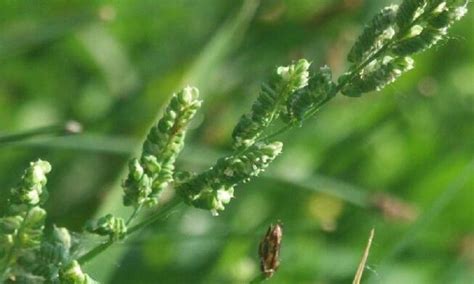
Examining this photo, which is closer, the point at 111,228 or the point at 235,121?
the point at 111,228

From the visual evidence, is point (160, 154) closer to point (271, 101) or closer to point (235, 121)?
point (271, 101)

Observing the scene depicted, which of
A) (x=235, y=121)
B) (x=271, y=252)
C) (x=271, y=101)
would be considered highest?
(x=235, y=121)

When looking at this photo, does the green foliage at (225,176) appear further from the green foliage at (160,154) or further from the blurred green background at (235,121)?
the blurred green background at (235,121)

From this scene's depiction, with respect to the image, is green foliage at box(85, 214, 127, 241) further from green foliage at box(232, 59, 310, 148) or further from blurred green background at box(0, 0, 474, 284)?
blurred green background at box(0, 0, 474, 284)

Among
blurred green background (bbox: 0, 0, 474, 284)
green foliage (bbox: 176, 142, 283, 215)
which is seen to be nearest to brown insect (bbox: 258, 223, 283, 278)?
green foliage (bbox: 176, 142, 283, 215)

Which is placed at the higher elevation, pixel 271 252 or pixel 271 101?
pixel 271 101

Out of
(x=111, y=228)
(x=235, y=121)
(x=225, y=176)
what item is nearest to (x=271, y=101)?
(x=225, y=176)

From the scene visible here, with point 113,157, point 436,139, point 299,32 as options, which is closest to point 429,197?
point 436,139

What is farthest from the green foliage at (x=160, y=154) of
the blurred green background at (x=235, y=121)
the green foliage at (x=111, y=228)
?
the blurred green background at (x=235, y=121)
